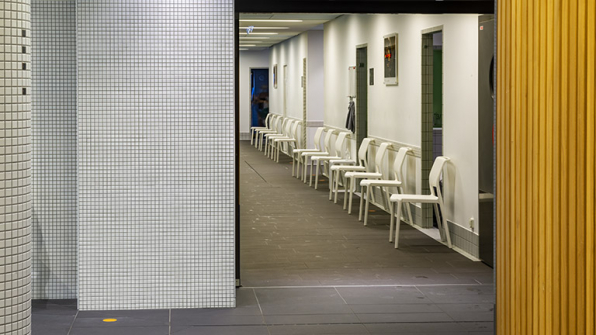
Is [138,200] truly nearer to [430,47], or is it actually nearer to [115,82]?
[115,82]

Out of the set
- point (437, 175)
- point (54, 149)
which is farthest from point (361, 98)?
point (54, 149)

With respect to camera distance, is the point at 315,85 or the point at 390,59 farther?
the point at 315,85

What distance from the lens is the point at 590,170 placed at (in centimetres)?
276

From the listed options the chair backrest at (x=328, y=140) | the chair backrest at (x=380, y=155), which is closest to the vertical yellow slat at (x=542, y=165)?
the chair backrest at (x=380, y=155)

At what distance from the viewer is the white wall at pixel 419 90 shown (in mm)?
7172

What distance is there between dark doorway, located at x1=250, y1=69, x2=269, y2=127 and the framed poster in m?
15.4

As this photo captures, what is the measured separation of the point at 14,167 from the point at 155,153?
7.18 ft

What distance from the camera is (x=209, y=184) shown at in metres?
5.31

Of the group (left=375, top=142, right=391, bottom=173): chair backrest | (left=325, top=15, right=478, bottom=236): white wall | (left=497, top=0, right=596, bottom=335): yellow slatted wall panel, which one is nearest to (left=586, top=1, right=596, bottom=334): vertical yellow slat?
(left=497, top=0, right=596, bottom=335): yellow slatted wall panel

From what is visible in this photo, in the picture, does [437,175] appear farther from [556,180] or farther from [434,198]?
[556,180]

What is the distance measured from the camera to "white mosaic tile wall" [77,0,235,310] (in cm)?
520

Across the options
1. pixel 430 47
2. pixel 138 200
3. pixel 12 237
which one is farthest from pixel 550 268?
pixel 430 47

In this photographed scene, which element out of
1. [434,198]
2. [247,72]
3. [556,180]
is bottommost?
[434,198]

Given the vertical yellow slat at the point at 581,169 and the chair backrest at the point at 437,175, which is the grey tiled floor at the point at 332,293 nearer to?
the chair backrest at the point at 437,175
